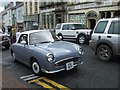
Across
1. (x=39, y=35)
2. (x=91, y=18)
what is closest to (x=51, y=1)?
(x=91, y=18)

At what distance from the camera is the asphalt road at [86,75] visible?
5.78 meters

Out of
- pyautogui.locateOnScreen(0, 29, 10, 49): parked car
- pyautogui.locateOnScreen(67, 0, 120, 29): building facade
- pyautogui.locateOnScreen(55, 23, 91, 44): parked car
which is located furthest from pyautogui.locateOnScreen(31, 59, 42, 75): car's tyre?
pyautogui.locateOnScreen(67, 0, 120, 29): building facade

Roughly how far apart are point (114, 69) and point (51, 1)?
25.1m

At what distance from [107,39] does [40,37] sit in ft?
8.59

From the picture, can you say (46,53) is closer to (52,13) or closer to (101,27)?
(101,27)

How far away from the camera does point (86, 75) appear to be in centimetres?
660

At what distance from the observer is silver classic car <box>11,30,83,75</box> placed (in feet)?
20.7

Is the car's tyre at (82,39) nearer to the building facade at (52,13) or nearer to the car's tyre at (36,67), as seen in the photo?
the car's tyre at (36,67)

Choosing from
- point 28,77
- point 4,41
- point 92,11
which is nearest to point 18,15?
point 92,11

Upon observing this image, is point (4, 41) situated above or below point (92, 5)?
below

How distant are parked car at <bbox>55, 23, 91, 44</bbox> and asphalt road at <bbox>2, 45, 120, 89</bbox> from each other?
23.3ft

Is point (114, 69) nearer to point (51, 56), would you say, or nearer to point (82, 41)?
point (51, 56)

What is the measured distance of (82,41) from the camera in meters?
15.8

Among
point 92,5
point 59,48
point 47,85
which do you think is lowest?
point 47,85
